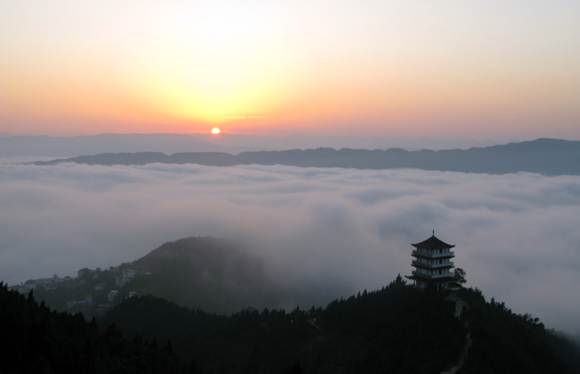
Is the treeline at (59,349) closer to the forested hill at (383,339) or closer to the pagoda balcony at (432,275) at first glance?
the forested hill at (383,339)

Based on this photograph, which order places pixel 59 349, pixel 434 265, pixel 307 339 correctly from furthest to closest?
pixel 434 265
pixel 307 339
pixel 59 349

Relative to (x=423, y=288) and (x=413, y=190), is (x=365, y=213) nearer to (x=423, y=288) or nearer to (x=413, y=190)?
(x=413, y=190)

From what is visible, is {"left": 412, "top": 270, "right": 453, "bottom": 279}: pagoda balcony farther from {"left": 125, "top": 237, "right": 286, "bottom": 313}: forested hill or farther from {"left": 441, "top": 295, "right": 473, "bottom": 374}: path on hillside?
{"left": 125, "top": 237, "right": 286, "bottom": 313}: forested hill

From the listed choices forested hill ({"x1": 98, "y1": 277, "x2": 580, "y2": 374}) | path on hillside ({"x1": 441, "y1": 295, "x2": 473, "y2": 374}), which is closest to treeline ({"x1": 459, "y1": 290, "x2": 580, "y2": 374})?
forested hill ({"x1": 98, "y1": 277, "x2": 580, "y2": 374})

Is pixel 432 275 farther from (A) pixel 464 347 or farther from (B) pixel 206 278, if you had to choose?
(B) pixel 206 278

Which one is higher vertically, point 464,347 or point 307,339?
point 464,347

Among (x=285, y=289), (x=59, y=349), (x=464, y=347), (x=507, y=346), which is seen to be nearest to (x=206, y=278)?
(x=285, y=289)

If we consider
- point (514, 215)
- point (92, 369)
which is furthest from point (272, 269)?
point (514, 215)
